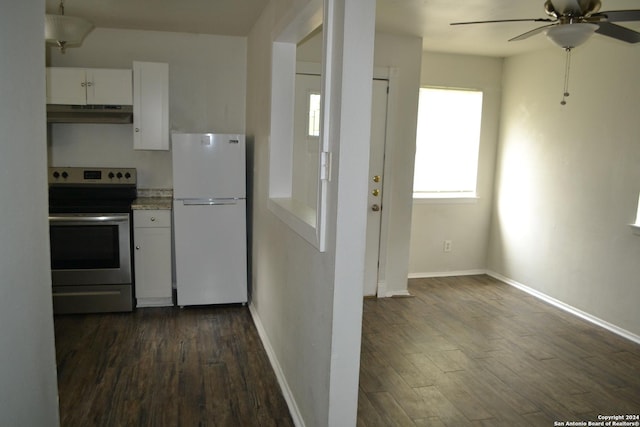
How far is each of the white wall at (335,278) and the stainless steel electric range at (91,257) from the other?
163cm

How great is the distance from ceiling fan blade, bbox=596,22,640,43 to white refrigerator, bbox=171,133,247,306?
106 inches

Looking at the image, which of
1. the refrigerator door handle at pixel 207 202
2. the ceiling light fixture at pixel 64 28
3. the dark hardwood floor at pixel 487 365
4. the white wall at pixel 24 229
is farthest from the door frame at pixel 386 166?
the white wall at pixel 24 229

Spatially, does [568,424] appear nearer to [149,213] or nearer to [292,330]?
[292,330]

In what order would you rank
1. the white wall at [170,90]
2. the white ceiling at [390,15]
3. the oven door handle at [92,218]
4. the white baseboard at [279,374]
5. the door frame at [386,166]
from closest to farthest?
1. the white baseboard at [279,374]
2. the white ceiling at [390,15]
3. the oven door handle at [92,218]
4. the white wall at [170,90]
5. the door frame at [386,166]

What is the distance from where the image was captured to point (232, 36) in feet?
15.0

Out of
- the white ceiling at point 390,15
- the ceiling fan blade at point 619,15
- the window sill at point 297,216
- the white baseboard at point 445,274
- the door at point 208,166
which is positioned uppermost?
the white ceiling at point 390,15

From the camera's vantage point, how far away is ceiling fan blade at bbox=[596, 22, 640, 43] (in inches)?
102

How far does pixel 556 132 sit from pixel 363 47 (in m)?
3.54

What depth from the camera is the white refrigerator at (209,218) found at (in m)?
4.07

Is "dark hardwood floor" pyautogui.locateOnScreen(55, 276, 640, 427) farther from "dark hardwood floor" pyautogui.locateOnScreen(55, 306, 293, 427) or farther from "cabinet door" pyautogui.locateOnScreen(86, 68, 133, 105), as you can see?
"cabinet door" pyautogui.locateOnScreen(86, 68, 133, 105)

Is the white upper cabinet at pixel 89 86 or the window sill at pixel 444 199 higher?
the white upper cabinet at pixel 89 86

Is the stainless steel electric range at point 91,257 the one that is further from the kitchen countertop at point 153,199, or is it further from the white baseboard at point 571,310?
the white baseboard at point 571,310

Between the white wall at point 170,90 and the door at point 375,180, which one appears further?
the door at point 375,180

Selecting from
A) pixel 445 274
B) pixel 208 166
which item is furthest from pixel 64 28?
pixel 445 274
